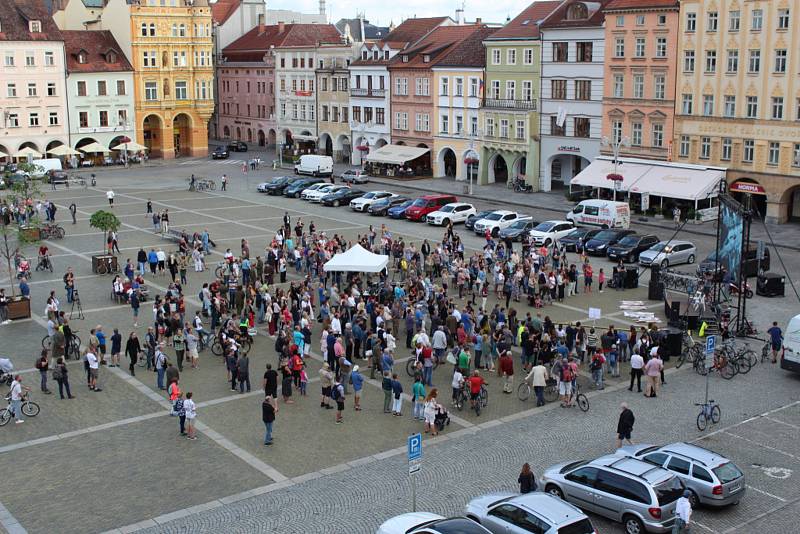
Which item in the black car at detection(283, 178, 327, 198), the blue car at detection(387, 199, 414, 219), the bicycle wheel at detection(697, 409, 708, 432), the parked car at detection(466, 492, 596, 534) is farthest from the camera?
the black car at detection(283, 178, 327, 198)

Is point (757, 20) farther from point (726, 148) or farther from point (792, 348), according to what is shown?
point (792, 348)

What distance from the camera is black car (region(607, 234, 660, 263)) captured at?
4531cm

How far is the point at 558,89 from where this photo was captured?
6644 centimetres

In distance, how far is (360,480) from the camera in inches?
838

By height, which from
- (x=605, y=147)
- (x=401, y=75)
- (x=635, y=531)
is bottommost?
(x=635, y=531)

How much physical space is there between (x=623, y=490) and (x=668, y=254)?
26875 millimetres

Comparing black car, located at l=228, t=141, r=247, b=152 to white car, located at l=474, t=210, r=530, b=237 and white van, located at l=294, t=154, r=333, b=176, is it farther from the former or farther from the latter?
white car, located at l=474, t=210, r=530, b=237

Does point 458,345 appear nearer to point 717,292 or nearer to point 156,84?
point 717,292

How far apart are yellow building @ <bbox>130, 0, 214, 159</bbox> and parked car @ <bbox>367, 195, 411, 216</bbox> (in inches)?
1569

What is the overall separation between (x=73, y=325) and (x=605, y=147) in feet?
129

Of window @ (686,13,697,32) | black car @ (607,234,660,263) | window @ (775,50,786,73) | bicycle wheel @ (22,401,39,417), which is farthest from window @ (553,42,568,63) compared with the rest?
bicycle wheel @ (22,401,39,417)

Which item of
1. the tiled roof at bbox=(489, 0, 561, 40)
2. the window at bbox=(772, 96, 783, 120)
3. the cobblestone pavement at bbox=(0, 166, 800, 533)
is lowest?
the cobblestone pavement at bbox=(0, 166, 800, 533)

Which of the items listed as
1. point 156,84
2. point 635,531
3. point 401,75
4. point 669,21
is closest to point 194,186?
point 401,75

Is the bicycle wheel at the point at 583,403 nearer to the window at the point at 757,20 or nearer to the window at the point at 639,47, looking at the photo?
the window at the point at 757,20
